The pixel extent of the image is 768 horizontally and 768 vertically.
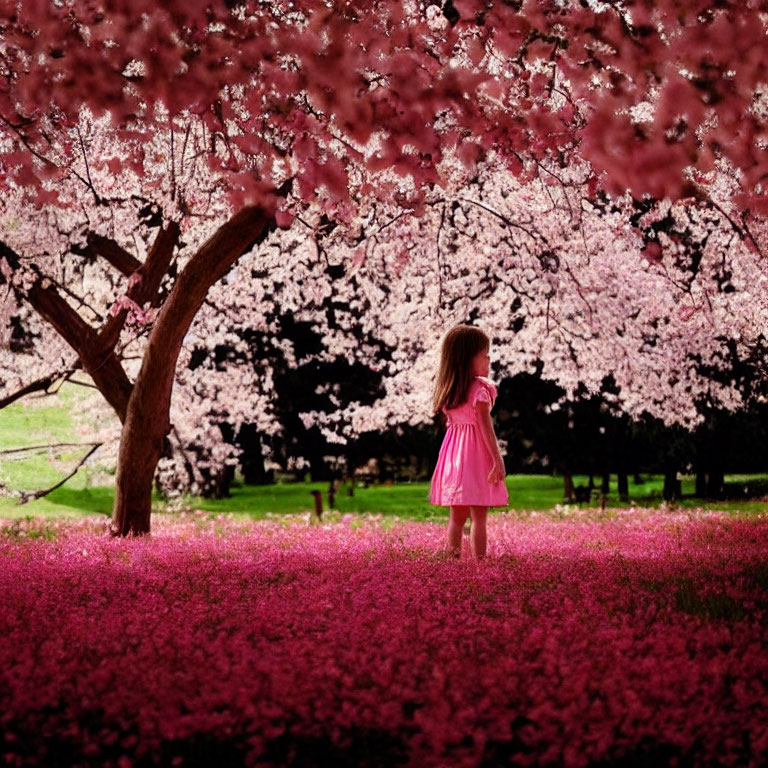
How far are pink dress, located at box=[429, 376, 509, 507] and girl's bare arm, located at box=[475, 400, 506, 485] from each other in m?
0.05

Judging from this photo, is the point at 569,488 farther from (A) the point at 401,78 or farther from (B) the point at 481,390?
(A) the point at 401,78

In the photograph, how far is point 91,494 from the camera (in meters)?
35.9

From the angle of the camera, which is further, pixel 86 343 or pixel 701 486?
pixel 701 486

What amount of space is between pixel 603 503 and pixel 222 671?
18526 millimetres

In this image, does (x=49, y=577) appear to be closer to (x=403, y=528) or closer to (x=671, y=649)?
(x=671, y=649)

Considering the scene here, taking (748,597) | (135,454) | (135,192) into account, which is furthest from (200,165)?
(748,597)

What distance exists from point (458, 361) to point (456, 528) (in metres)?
1.82

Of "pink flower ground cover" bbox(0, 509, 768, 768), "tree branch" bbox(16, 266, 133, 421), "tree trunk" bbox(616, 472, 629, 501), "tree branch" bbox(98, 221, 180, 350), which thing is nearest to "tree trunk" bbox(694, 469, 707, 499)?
"tree trunk" bbox(616, 472, 629, 501)

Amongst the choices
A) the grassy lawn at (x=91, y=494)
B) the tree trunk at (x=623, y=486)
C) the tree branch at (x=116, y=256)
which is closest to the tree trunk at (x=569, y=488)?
the grassy lawn at (x=91, y=494)

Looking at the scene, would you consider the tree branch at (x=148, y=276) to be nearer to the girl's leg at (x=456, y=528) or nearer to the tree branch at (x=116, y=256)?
the tree branch at (x=116, y=256)

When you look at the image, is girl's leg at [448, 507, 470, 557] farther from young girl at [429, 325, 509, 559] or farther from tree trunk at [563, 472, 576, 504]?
tree trunk at [563, 472, 576, 504]

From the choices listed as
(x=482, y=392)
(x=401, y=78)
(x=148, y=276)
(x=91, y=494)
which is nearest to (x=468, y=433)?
(x=482, y=392)

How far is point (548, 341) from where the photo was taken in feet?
52.6

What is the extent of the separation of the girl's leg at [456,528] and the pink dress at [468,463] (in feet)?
0.75
